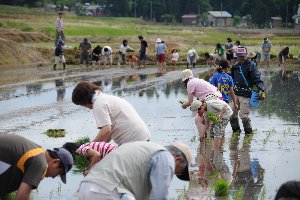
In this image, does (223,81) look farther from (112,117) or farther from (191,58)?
(191,58)

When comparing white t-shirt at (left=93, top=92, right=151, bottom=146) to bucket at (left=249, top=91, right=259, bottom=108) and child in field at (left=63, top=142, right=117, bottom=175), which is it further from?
bucket at (left=249, top=91, right=259, bottom=108)

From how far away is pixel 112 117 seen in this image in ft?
30.3

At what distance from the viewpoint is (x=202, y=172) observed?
509 inches

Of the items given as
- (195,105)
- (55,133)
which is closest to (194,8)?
(55,133)

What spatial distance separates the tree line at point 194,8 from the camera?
142500 millimetres

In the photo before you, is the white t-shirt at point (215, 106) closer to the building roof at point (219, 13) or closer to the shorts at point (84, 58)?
the shorts at point (84, 58)

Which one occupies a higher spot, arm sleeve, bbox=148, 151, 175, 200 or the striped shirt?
arm sleeve, bbox=148, 151, 175, 200

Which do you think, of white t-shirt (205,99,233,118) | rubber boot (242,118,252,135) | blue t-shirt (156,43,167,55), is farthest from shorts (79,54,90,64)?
white t-shirt (205,99,233,118)

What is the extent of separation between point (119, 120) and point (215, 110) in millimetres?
5797

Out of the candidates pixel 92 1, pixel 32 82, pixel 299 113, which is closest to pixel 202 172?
pixel 299 113

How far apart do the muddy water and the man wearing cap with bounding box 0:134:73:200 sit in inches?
162

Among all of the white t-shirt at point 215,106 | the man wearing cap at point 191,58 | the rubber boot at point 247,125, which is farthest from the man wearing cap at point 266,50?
the white t-shirt at point 215,106

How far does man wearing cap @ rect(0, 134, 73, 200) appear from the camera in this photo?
6.90 metres

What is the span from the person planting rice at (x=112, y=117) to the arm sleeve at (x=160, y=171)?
2.51 meters
